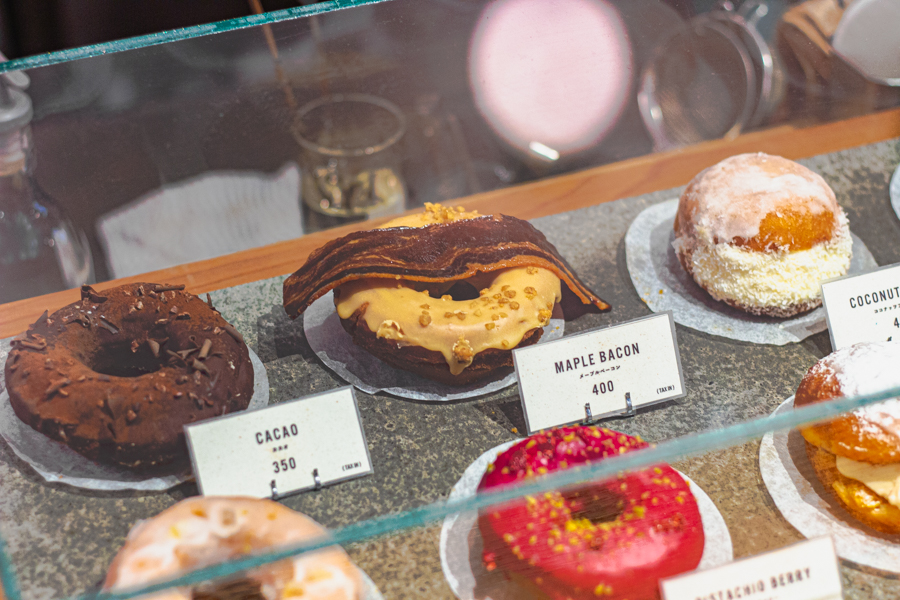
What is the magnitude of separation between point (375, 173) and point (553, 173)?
0.40 meters

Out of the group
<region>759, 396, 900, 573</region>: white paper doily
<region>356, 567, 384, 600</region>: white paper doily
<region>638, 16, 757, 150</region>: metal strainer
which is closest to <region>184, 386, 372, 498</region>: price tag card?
<region>356, 567, 384, 600</region>: white paper doily

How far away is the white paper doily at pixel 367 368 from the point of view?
4.42 feet

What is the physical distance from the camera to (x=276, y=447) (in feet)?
3.64

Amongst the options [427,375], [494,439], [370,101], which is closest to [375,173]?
[370,101]

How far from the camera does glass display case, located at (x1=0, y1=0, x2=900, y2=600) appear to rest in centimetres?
104

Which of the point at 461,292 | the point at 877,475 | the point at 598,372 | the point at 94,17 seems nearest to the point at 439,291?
the point at 461,292

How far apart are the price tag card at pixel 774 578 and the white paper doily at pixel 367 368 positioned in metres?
0.45

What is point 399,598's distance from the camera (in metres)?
1.06

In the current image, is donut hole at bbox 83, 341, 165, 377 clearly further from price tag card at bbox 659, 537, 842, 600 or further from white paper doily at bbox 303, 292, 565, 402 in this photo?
price tag card at bbox 659, 537, 842, 600

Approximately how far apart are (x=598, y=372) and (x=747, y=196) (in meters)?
0.53

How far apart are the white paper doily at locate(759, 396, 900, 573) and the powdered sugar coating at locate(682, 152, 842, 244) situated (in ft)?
1.42

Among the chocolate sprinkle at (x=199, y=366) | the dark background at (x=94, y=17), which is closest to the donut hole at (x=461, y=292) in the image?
the chocolate sprinkle at (x=199, y=366)

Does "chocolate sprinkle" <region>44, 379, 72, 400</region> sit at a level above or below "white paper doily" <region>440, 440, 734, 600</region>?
above

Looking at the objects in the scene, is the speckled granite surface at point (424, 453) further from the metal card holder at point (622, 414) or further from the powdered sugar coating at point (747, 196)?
the powdered sugar coating at point (747, 196)
